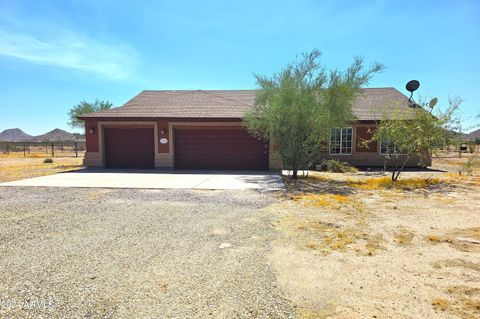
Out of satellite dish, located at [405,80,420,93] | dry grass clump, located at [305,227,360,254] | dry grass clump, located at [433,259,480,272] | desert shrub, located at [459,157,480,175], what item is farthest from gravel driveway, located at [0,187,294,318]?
satellite dish, located at [405,80,420,93]

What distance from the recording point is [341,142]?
16.9 meters

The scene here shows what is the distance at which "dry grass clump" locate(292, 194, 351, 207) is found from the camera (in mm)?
7727

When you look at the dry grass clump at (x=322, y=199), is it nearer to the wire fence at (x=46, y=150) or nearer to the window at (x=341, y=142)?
the window at (x=341, y=142)

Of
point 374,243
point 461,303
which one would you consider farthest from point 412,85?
point 461,303

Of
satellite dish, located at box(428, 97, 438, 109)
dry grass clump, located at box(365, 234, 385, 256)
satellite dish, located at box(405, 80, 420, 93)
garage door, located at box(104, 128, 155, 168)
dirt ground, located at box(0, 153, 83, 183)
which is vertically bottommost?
dry grass clump, located at box(365, 234, 385, 256)

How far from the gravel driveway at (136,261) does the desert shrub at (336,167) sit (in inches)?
372

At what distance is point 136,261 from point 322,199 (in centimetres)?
581

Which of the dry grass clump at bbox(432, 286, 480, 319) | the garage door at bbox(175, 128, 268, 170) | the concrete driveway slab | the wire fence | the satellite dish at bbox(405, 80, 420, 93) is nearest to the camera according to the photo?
the dry grass clump at bbox(432, 286, 480, 319)

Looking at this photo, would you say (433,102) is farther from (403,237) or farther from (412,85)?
(403,237)

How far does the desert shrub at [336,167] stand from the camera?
50.0 feet

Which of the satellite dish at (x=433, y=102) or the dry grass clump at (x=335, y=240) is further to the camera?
the satellite dish at (x=433, y=102)

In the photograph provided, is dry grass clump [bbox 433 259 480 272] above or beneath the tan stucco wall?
beneath

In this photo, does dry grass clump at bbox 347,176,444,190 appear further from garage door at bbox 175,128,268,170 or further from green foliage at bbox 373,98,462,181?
garage door at bbox 175,128,268,170

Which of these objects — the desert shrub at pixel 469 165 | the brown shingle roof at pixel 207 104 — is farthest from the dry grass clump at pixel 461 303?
the desert shrub at pixel 469 165
